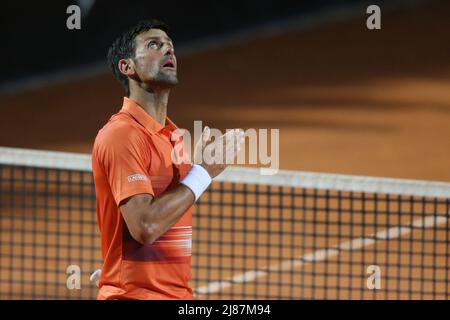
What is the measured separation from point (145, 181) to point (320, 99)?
1097cm

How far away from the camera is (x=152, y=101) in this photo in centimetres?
440

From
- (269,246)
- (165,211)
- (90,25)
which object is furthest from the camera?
(90,25)

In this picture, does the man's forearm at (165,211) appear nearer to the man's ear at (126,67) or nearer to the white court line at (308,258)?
the man's ear at (126,67)

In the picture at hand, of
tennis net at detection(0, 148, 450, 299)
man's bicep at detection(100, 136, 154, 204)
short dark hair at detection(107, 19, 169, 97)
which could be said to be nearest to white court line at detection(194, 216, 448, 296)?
tennis net at detection(0, 148, 450, 299)

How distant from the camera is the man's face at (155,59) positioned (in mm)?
4262

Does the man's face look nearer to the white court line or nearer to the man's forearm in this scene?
the man's forearm

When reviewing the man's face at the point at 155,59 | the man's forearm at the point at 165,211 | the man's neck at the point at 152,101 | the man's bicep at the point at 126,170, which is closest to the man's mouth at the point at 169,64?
the man's face at the point at 155,59

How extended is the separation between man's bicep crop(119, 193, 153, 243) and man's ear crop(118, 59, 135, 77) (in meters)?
0.63

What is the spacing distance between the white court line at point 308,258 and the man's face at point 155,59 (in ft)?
13.7

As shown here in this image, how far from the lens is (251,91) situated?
1537cm

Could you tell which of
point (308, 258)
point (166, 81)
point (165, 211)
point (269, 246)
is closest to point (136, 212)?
point (165, 211)

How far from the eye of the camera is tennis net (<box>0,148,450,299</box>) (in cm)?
732

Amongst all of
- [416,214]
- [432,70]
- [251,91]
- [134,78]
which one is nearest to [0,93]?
[251,91]

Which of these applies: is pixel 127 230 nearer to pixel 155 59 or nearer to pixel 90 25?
pixel 155 59
